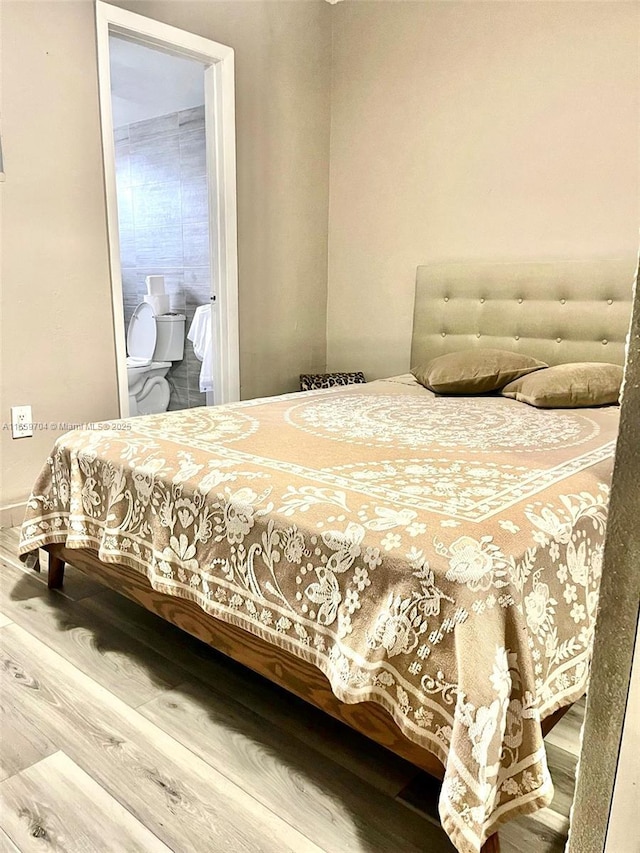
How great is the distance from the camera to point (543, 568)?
3.90 ft

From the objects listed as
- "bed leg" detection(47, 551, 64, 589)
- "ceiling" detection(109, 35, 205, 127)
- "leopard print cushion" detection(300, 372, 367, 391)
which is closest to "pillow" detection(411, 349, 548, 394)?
"leopard print cushion" detection(300, 372, 367, 391)

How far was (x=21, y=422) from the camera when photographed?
8.75ft

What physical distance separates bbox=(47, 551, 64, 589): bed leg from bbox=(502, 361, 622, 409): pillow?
6.25 feet

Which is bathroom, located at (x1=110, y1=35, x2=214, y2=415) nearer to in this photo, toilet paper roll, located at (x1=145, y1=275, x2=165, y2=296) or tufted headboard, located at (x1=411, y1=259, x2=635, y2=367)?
toilet paper roll, located at (x1=145, y1=275, x2=165, y2=296)

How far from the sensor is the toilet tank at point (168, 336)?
4812 millimetres

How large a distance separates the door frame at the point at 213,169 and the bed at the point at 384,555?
3.57ft

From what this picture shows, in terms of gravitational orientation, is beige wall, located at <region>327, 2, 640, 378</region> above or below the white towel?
above

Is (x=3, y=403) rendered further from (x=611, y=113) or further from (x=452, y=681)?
(x=611, y=113)

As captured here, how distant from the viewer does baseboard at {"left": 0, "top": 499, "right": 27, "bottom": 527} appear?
2666 mm

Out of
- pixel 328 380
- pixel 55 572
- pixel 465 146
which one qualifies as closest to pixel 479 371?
pixel 328 380

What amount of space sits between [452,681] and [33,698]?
112 cm

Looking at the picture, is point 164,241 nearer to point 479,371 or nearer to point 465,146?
point 465,146

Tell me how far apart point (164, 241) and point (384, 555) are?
431 centimetres

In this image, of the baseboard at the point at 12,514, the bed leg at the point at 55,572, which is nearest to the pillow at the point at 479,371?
the bed leg at the point at 55,572
